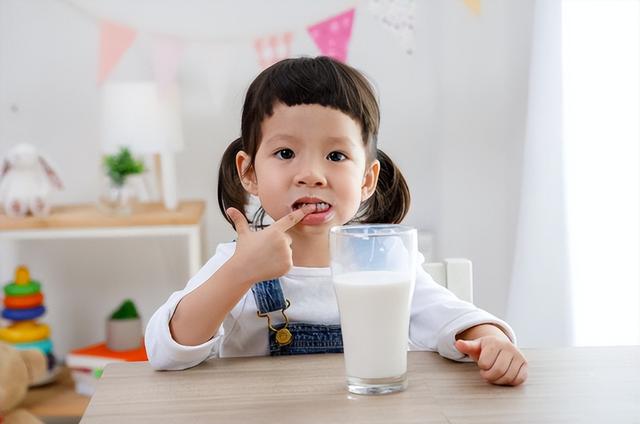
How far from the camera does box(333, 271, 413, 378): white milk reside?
79cm

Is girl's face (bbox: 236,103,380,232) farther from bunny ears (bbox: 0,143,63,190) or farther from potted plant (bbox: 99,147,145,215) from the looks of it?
bunny ears (bbox: 0,143,63,190)

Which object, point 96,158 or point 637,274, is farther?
point 96,158

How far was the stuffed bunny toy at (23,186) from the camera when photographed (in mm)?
2359

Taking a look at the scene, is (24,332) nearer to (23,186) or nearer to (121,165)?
(23,186)

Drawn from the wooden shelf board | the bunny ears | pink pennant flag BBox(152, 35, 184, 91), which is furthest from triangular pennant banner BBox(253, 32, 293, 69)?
the wooden shelf board

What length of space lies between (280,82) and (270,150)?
0.31ft

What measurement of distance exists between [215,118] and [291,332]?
1.69 m

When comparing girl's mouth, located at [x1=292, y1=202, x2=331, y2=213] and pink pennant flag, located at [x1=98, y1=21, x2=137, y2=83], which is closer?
girl's mouth, located at [x1=292, y1=202, x2=331, y2=213]

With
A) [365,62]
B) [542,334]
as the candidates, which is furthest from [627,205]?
[365,62]

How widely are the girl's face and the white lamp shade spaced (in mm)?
1313

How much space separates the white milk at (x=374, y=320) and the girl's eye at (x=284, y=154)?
0.29 meters

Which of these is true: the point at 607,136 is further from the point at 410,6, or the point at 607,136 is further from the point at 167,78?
the point at 167,78

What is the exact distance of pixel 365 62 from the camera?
2729mm

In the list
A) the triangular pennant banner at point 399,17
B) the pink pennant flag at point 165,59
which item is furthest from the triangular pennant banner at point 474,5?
the pink pennant flag at point 165,59
